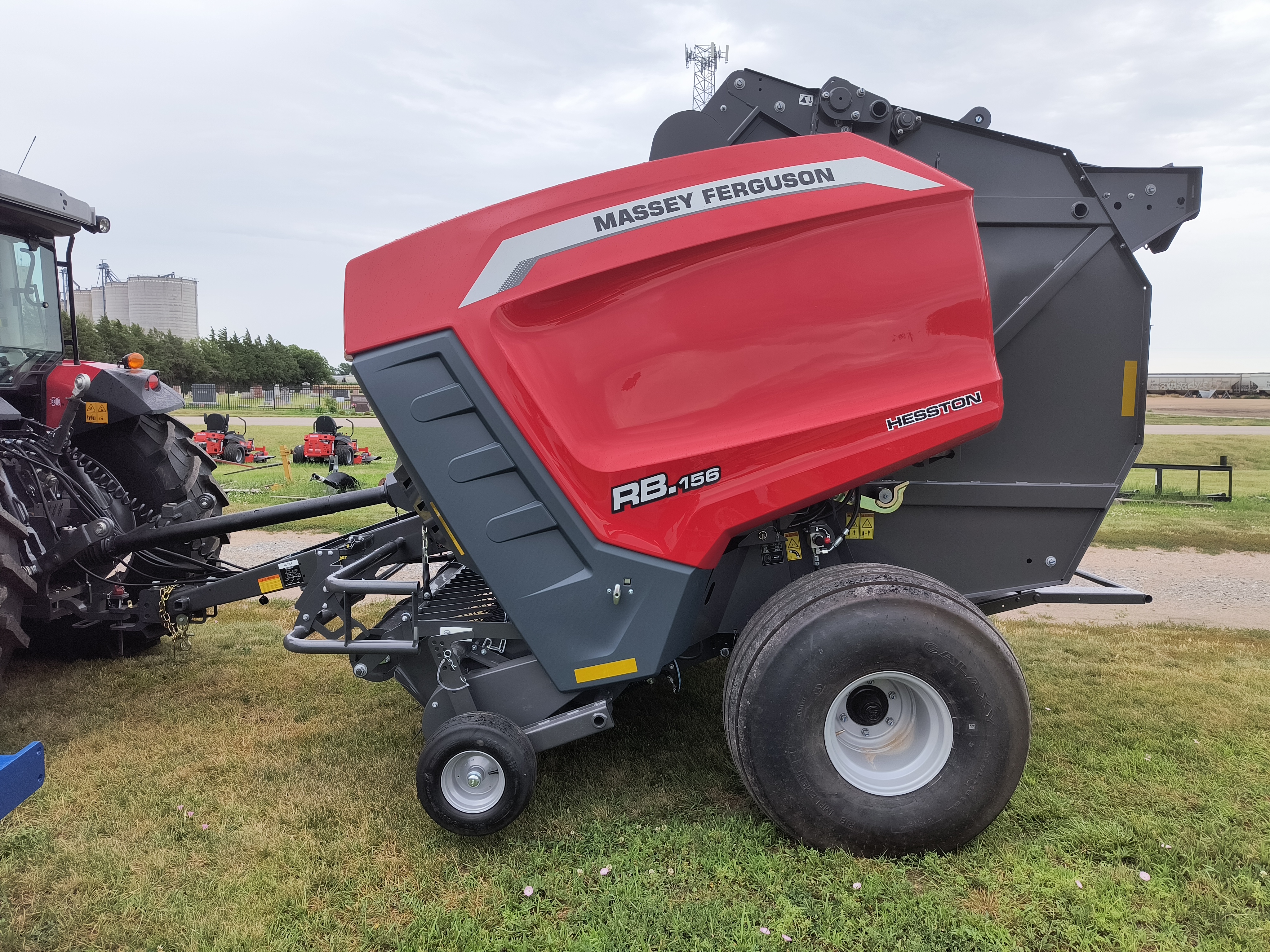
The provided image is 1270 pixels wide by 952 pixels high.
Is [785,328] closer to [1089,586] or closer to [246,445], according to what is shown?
[1089,586]

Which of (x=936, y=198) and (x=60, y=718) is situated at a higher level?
(x=936, y=198)

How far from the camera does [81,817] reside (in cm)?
306

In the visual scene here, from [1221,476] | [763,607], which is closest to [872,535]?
[763,607]

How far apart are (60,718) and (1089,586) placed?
5.01 meters

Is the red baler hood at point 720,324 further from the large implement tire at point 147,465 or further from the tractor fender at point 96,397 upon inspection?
the large implement tire at point 147,465

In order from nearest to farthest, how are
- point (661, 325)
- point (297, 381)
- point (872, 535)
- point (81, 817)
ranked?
point (661, 325)
point (81, 817)
point (872, 535)
point (297, 381)

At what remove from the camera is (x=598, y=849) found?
281 cm

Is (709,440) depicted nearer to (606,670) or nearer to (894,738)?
(606,670)

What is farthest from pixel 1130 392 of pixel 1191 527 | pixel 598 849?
pixel 1191 527

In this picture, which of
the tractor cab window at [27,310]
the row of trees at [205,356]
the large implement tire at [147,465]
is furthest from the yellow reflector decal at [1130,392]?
the row of trees at [205,356]

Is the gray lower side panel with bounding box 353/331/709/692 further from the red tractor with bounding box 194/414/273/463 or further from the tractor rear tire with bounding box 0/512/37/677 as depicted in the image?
the red tractor with bounding box 194/414/273/463

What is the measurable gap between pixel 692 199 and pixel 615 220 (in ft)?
0.91

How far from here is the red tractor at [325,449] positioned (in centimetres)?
1451

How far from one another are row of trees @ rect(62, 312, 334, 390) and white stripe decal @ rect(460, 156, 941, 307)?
45014 millimetres
